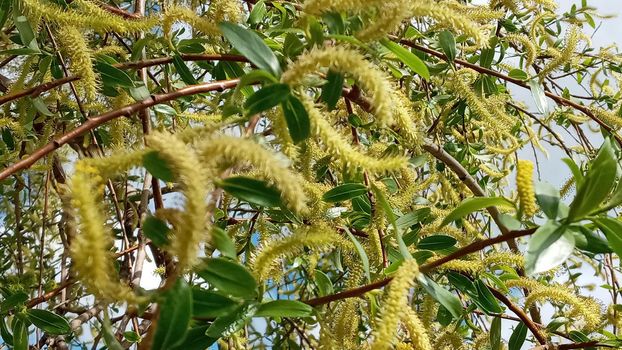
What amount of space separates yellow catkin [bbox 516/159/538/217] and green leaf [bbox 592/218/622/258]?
8 centimetres

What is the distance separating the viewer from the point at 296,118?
61 cm

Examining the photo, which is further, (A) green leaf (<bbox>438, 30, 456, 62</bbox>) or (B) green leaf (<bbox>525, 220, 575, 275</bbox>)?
(A) green leaf (<bbox>438, 30, 456, 62</bbox>)

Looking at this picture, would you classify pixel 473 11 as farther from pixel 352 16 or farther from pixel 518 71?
pixel 352 16

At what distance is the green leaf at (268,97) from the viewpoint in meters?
0.58

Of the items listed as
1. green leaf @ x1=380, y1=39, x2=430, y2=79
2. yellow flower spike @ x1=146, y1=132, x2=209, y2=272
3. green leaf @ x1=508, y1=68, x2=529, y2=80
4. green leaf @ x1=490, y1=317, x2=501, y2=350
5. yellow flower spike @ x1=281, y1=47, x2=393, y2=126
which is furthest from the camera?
green leaf @ x1=508, y1=68, x2=529, y2=80

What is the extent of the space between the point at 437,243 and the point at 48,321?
0.61m

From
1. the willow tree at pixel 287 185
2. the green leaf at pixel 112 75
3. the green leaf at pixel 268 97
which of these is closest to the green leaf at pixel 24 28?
the willow tree at pixel 287 185

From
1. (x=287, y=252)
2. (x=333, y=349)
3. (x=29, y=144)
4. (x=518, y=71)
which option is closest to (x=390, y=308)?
(x=287, y=252)

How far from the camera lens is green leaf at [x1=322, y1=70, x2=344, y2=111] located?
0.70 meters

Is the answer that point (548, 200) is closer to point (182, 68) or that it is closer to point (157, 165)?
point (157, 165)

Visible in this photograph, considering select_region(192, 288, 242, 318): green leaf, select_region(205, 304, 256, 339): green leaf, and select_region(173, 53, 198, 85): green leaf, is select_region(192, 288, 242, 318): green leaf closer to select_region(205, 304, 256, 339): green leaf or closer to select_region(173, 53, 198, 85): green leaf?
select_region(205, 304, 256, 339): green leaf

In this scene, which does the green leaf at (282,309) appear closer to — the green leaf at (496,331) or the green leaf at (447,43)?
the green leaf at (496,331)

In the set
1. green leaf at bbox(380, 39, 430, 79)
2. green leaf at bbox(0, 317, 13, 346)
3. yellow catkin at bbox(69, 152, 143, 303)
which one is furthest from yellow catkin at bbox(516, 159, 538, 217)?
green leaf at bbox(0, 317, 13, 346)

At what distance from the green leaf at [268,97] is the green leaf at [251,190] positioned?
0.20ft
